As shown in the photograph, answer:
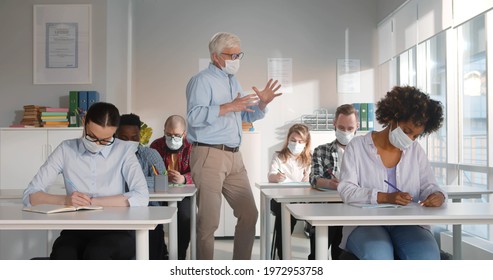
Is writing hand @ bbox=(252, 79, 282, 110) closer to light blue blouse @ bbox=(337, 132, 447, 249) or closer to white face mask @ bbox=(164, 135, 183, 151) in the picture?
light blue blouse @ bbox=(337, 132, 447, 249)

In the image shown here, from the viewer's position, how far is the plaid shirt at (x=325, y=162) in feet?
12.9

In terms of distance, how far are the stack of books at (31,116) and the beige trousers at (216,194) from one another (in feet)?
7.99

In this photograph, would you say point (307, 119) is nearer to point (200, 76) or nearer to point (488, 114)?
point (488, 114)

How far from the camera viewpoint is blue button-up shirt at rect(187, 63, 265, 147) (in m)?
3.13

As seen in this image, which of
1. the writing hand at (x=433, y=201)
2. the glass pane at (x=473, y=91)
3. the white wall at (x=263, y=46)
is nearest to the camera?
the writing hand at (x=433, y=201)

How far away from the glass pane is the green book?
329 cm

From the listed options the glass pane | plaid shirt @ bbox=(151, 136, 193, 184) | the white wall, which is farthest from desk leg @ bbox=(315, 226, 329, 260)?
the white wall

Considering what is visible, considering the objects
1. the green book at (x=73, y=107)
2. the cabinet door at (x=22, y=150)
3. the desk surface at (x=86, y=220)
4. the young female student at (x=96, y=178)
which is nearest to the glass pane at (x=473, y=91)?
the young female student at (x=96, y=178)

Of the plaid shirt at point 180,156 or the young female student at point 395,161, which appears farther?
the plaid shirt at point 180,156

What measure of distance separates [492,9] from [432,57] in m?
1.07

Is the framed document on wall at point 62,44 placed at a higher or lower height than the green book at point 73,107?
higher

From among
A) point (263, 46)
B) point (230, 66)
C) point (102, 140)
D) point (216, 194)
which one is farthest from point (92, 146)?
point (263, 46)

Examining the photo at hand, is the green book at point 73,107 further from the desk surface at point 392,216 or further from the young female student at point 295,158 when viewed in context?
the desk surface at point 392,216
